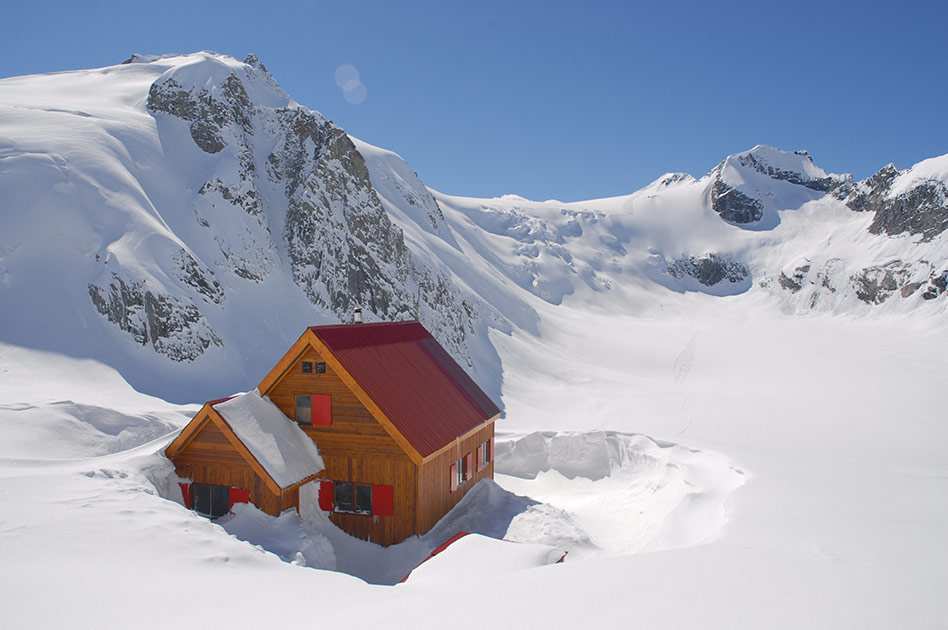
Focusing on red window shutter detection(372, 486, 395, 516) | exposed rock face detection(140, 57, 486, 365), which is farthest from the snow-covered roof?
exposed rock face detection(140, 57, 486, 365)

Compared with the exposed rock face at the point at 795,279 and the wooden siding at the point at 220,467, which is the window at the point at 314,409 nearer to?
the wooden siding at the point at 220,467

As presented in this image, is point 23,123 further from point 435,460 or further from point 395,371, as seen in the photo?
point 435,460

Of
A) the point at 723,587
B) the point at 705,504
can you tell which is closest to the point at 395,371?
the point at 705,504

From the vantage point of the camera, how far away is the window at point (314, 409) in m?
17.1

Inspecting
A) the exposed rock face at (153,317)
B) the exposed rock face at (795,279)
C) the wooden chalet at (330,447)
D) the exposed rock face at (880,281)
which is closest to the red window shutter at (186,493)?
the wooden chalet at (330,447)

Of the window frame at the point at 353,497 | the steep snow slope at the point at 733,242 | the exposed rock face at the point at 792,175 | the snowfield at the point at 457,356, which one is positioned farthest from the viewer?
the exposed rock face at the point at 792,175

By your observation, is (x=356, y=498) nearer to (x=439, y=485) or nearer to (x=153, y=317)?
(x=439, y=485)

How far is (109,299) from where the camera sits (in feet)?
95.1

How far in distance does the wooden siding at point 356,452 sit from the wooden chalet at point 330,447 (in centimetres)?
3

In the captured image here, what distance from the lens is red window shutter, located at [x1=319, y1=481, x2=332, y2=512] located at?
56.5ft

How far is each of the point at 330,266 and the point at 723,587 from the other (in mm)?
38495

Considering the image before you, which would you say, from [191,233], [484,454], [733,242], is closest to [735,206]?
[733,242]

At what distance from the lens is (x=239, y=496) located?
15.9 m

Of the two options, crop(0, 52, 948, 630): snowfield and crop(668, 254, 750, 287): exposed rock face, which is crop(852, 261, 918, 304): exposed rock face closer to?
crop(0, 52, 948, 630): snowfield
